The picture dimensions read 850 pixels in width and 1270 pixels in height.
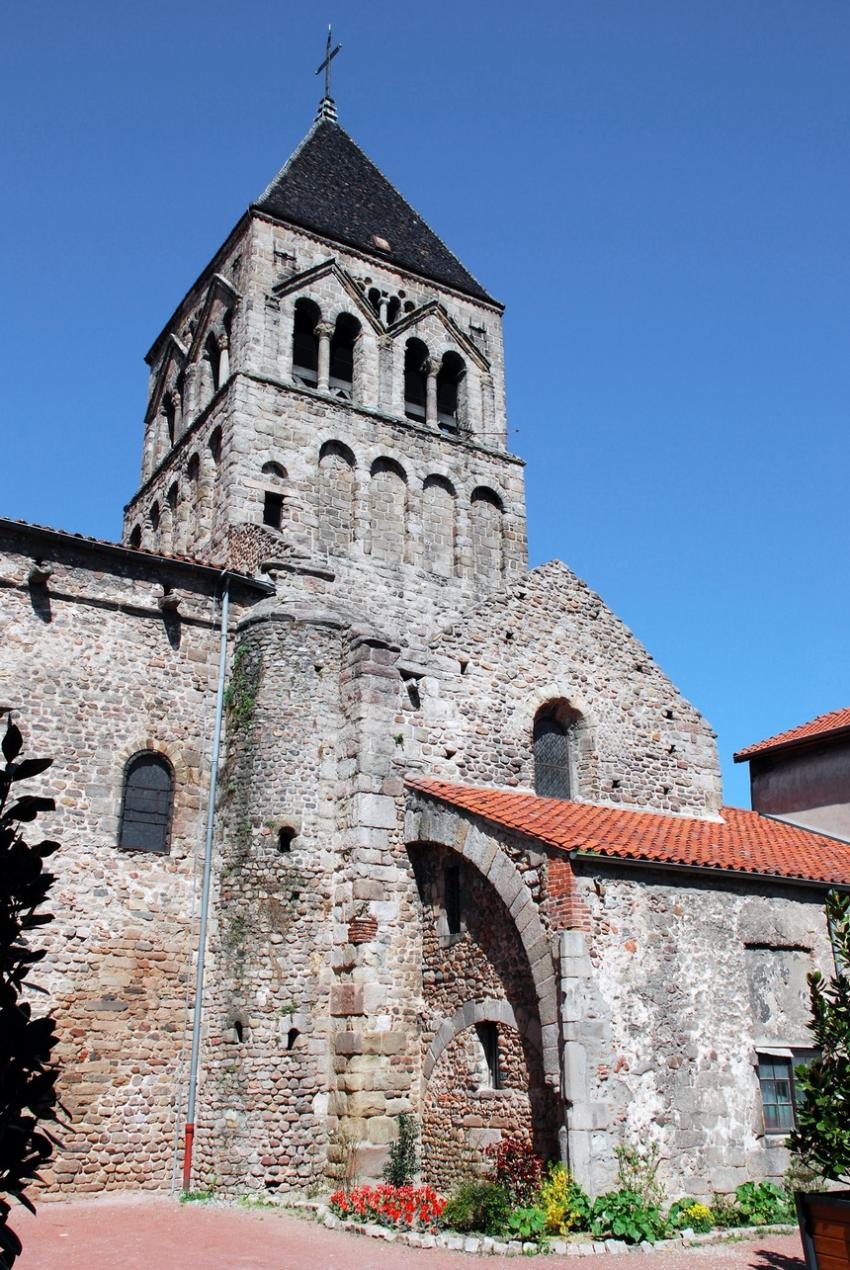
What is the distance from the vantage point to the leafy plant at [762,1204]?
11.8 metres

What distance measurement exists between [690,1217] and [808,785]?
10.4 metres

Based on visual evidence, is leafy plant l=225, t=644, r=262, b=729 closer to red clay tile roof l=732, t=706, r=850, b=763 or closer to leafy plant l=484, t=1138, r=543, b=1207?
leafy plant l=484, t=1138, r=543, b=1207

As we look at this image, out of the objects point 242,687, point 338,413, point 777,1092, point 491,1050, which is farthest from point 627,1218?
point 338,413

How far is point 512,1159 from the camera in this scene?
12266mm

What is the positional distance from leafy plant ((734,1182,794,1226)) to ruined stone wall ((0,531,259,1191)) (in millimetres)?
6877

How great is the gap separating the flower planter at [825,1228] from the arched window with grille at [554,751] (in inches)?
335

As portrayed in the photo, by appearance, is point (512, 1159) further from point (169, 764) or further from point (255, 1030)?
point (169, 764)

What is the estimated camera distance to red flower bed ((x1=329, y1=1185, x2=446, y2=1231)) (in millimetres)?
12016

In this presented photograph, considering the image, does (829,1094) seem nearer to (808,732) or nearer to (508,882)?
(508,882)

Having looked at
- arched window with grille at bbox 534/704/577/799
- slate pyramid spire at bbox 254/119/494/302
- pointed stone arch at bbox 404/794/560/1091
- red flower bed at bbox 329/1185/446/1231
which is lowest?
red flower bed at bbox 329/1185/446/1231

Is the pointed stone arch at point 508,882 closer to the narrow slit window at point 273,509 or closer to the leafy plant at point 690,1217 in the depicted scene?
the leafy plant at point 690,1217

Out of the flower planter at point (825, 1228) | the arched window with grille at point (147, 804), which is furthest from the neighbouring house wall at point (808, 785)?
the arched window with grille at point (147, 804)

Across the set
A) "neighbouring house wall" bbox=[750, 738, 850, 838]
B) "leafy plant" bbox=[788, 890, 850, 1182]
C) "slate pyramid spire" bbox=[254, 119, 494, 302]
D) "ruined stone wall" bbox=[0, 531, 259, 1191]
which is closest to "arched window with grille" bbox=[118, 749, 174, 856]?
"ruined stone wall" bbox=[0, 531, 259, 1191]

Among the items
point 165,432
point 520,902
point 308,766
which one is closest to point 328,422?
point 165,432
